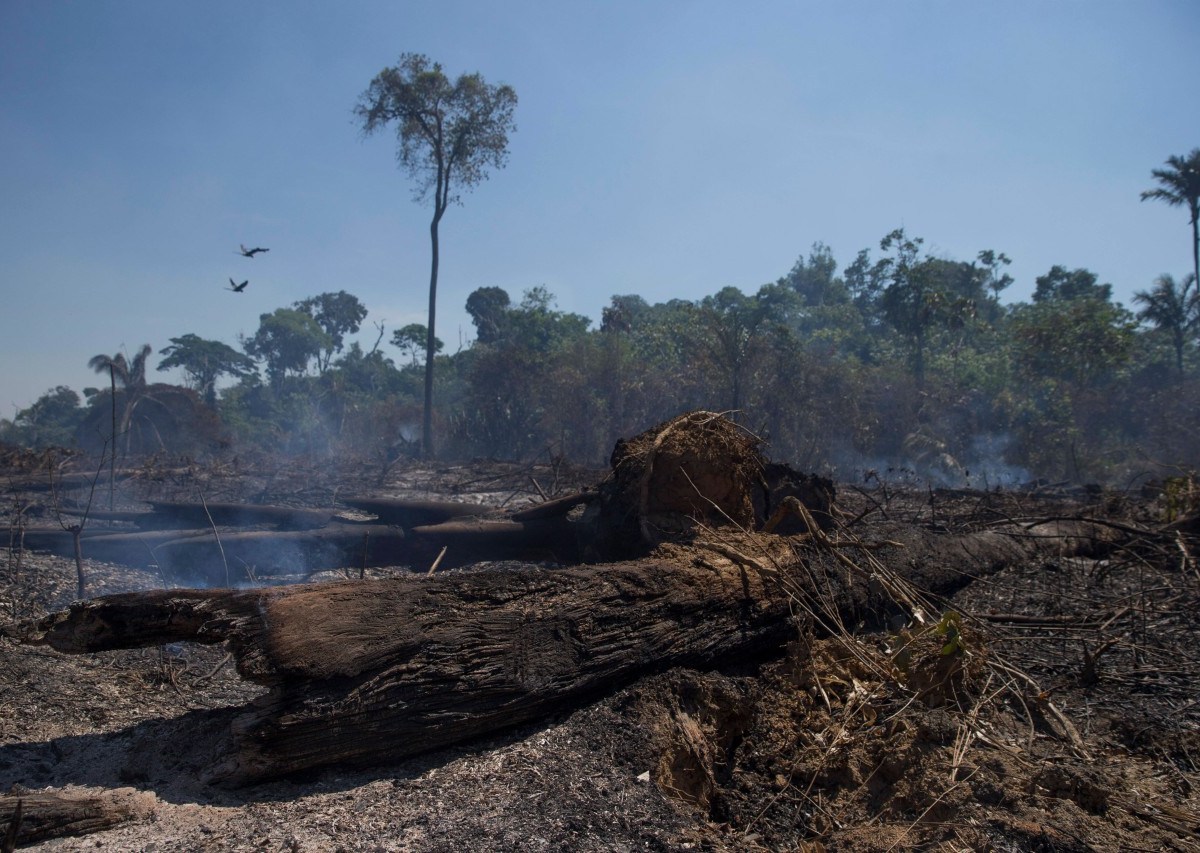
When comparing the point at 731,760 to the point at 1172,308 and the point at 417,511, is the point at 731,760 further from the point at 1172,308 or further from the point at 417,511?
the point at 1172,308

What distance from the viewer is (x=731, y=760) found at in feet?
12.0

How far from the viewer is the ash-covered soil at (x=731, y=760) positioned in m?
2.80

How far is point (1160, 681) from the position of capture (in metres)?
4.48

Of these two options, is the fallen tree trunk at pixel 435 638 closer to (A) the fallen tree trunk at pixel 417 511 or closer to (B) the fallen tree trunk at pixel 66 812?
(B) the fallen tree trunk at pixel 66 812

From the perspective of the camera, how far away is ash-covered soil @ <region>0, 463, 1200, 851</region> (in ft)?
9.20

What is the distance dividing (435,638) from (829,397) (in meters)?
19.9

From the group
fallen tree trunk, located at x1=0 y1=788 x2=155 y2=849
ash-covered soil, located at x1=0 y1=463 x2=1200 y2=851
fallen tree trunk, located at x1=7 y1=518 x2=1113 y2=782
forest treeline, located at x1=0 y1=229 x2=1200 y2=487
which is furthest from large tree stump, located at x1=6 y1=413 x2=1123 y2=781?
forest treeline, located at x1=0 y1=229 x2=1200 y2=487

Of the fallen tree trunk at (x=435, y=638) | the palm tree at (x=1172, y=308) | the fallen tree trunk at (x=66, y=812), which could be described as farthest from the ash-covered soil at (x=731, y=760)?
the palm tree at (x=1172, y=308)

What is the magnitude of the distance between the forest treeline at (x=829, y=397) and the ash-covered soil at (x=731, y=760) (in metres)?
13.1

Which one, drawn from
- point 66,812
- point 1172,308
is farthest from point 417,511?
point 1172,308

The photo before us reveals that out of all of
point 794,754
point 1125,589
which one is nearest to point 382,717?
point 794,754

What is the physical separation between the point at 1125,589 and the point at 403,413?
80.4 ft

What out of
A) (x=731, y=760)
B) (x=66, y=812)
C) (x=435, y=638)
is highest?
(x=435, y=638)

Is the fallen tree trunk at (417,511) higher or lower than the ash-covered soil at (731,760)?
higher
